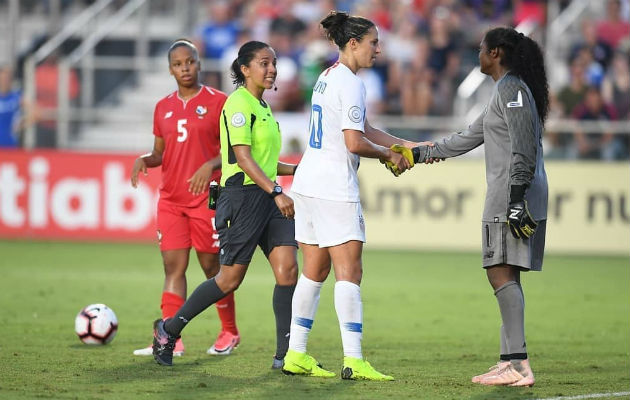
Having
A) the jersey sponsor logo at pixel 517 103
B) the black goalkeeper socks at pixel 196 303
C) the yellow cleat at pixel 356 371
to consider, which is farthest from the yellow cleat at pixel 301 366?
the jersey sponsor logo at pixel 517 103

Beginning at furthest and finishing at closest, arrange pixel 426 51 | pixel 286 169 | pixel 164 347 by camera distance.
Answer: pixel 426 51 → pixel 286 169 → pixel 164 347

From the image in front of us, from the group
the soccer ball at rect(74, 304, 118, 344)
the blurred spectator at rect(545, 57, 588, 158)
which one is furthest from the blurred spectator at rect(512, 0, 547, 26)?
the soccer ball at rect(74, 304, 118, 344)

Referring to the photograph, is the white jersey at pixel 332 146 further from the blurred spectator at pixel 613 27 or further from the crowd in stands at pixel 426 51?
the blurred spectator at pixel 613 27

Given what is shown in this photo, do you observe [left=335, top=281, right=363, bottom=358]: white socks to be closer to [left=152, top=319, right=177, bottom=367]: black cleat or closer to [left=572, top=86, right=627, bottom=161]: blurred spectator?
[left=152, top=319, right=177, bottom=367]: black cleat

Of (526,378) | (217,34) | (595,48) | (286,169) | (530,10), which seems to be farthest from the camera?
(530,10)

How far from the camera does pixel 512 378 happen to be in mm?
7438

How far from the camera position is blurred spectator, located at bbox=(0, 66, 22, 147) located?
68.2 ft

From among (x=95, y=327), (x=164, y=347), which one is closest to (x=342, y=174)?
(x=164, y=347)

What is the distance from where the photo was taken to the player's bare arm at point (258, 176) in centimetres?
746

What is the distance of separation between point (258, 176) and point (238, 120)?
1.58 feet

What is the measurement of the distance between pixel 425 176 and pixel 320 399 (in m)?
12.1

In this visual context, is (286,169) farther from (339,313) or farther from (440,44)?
(440,44)

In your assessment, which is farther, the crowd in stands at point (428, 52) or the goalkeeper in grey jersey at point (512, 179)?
the crowd in stands at point (428, 52)

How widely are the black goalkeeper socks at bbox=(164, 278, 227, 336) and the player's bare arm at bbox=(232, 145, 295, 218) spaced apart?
2.88 feet
